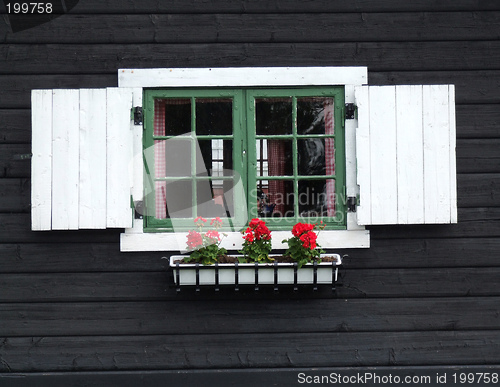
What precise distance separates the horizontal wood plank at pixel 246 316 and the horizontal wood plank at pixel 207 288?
0.04 meters

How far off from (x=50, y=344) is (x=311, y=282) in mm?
1535

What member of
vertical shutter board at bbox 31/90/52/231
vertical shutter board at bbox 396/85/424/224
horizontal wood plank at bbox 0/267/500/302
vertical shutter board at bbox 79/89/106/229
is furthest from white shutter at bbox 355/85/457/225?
vertical shutter board at bbox 31/90/52/231

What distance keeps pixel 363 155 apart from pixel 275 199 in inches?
22.5

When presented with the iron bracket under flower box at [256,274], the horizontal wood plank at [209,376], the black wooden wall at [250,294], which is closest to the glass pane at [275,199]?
the iron bracket under flower box at [256,274]

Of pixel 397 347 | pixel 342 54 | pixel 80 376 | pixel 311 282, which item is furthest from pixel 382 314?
pixel 80 376

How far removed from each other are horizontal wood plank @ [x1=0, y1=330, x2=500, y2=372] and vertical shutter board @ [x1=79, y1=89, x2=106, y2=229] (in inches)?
28.0

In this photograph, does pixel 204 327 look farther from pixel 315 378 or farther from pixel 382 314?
→ pixel 382 314

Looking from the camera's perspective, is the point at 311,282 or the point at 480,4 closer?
the point at 311,282

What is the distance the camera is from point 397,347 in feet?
11.7

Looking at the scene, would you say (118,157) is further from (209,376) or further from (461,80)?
(461,80)

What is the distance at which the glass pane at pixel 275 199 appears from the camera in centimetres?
365

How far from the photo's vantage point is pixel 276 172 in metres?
3.67

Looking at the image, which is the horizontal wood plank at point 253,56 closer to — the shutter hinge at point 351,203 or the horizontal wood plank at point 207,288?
the shutter hinge at point 351,203

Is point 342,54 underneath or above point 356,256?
above
